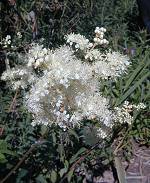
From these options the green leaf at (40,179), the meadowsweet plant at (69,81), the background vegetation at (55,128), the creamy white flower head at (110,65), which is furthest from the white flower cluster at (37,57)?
the green leaf at (40,179)

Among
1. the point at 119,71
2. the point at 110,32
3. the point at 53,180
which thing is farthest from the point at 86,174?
the point at 110,32

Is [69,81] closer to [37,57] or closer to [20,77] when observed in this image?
[37,57]

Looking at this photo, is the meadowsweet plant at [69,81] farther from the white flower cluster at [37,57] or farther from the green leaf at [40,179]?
the green leaf at [40,179]

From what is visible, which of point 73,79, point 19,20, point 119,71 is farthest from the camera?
point 19,20

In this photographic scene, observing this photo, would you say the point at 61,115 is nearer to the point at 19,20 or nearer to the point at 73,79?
the point at 73,79

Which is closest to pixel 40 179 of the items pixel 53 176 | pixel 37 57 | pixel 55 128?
pixel 53 176

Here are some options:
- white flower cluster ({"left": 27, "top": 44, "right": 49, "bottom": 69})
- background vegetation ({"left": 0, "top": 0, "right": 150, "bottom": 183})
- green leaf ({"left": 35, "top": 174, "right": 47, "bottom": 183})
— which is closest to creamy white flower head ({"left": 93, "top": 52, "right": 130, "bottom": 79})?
white flower cluster ({"left": 27, "top": 44, "right": 49, "bottom": 69})

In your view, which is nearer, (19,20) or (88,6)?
(19,20)

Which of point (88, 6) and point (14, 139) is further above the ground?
point (88, 6)
